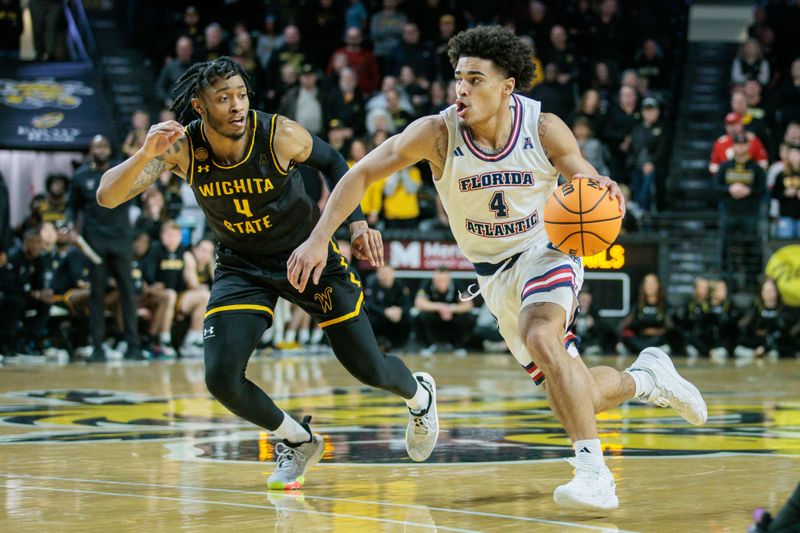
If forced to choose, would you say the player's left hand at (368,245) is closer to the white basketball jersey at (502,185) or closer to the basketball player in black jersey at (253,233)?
the basketball player in black jersey at (253,233)

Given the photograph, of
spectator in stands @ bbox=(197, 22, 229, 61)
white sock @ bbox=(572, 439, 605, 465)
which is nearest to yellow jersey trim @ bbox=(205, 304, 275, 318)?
white sock @ bbox=(572, 439, 605, 465)

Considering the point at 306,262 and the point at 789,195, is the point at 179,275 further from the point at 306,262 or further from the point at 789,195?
the point at 306,262

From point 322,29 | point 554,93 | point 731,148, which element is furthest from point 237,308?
point 322,29

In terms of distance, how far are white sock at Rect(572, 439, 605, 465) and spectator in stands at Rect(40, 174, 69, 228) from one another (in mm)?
12611

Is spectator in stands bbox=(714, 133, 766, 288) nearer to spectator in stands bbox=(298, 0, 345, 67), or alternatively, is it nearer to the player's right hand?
spectator in stands bbox=(298, 0, 345, 67)

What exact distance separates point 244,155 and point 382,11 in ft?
47.2

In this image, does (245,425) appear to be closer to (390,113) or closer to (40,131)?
(390,113)

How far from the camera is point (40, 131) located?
17.7 meters

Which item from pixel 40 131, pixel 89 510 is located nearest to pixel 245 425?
pixel 89 510

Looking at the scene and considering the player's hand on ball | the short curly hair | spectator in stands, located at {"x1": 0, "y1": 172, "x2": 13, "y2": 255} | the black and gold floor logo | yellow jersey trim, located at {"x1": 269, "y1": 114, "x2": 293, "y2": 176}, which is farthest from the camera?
spectator in stands, located at {"x1": 0, "y1": 172, "x2": 13, "y2": 255}

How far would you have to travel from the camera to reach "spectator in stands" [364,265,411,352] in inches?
612

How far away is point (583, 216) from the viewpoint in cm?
528

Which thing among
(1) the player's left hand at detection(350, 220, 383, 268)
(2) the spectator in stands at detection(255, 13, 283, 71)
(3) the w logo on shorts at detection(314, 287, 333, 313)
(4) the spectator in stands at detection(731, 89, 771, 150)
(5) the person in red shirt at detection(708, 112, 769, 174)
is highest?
(2) the spectator in stands at detection(255, 13, 283, 71)

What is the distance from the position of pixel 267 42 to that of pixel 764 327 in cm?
866
